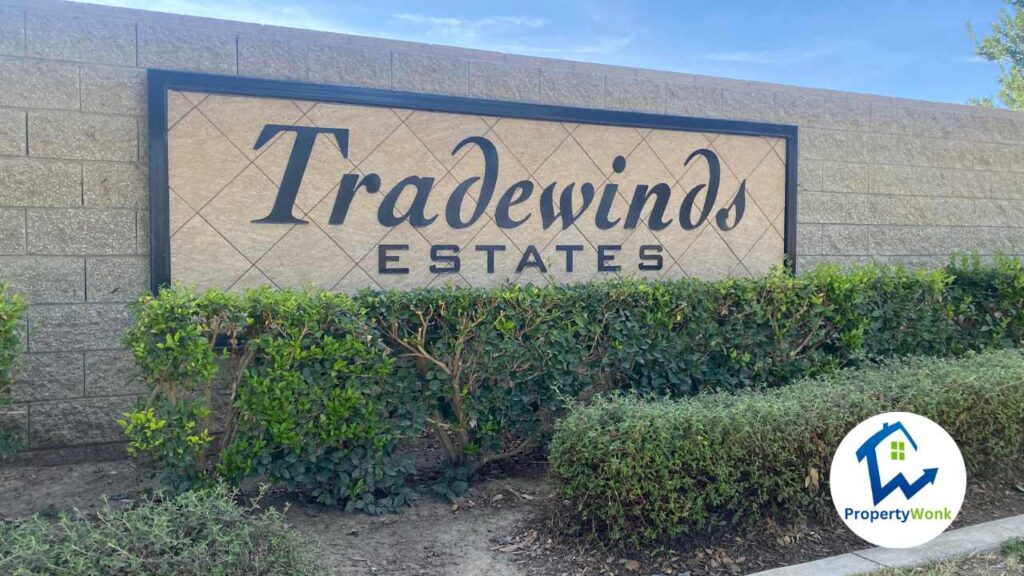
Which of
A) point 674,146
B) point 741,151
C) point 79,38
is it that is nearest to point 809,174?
point 741,151

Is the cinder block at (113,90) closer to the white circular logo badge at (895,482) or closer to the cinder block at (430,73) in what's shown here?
the cinder block at (430,73)

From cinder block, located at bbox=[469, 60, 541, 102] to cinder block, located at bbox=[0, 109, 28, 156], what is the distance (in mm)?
3268

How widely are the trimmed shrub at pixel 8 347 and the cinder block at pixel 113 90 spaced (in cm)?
143

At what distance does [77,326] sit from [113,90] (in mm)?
1644

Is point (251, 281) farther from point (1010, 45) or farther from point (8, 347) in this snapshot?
point (1010, 45)

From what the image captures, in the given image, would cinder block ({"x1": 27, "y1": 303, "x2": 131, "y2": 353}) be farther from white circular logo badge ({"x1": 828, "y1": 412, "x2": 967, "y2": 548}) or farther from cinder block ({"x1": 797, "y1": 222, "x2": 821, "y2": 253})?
cinder block ({"x1": 797, "y1": 222, "x2": 821, "y2": 253})

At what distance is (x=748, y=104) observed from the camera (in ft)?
27.1

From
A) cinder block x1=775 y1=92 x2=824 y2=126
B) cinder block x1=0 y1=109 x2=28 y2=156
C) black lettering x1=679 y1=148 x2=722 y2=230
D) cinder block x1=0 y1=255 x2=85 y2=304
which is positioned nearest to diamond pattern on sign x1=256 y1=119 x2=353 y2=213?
cinder block x1=0 y1=255 x2=85 y2=304

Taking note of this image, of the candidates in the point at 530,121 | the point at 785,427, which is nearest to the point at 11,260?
the point at 530,121

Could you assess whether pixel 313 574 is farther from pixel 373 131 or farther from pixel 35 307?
pixel 373 131

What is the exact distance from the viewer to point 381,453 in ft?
16.4

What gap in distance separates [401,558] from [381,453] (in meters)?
0.78

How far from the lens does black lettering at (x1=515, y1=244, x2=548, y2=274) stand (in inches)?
281

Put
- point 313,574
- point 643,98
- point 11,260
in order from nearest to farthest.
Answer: point 313,574, point 11,260, point 643,98
